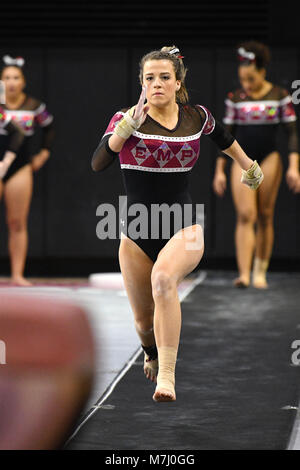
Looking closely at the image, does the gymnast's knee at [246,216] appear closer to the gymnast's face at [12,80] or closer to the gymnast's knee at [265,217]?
the gymnast's knee at [265,217]

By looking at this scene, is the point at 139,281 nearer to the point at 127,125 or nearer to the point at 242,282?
the point at 127,125

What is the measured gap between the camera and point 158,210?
15.7 feet

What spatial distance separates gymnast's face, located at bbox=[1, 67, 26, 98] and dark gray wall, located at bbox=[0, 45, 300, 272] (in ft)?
4.58

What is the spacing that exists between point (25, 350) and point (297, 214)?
7592 mm

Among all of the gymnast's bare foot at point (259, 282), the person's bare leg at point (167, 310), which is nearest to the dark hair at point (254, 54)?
the gymnast's bare foot at point (259, 282)

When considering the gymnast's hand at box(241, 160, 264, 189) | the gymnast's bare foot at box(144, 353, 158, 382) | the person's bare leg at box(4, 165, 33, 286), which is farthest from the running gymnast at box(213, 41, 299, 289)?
the gymnast's bare foot at box(144, 353, 158, 382)

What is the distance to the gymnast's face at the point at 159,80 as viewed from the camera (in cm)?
477

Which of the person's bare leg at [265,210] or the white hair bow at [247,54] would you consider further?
the person's bare leg at [265,210]

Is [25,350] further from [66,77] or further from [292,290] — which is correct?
[66,77]

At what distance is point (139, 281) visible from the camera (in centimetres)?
497

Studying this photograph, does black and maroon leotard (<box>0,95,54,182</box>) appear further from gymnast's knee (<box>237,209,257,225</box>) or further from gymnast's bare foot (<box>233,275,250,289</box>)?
gymnast's bare foot (<box>233,275,250,289</box>)
